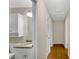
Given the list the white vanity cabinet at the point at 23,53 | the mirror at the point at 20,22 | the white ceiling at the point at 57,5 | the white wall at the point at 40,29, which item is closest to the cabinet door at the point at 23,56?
the white vanity cabinet at the point at 23,53

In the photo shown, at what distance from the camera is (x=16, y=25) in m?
4.98

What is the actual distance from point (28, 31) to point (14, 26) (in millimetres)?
587

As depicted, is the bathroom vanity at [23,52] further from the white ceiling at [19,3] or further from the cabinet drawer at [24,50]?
the white ceiling at [19,3]

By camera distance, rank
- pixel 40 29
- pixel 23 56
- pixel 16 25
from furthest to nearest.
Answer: pixel 16 25
pixel 23 56
pixel 40 29

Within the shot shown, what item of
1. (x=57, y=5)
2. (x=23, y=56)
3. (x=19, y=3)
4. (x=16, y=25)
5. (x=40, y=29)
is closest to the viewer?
(x=40, y=29)

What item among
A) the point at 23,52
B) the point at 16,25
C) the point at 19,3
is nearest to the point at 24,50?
the point at 23,52

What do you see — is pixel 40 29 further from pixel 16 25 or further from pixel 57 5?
pixel 57 5

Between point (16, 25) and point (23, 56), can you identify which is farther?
point (16, 25)

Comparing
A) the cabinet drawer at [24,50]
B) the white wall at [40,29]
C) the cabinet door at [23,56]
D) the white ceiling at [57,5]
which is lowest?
the cabinet door at [23,56]

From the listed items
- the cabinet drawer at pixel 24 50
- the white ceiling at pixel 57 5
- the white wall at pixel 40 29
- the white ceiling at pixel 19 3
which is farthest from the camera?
the white ceiling at pixel 19 3

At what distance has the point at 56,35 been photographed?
508 inches

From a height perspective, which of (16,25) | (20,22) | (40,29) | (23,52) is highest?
(20,22)

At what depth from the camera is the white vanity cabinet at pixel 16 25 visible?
4977mm
